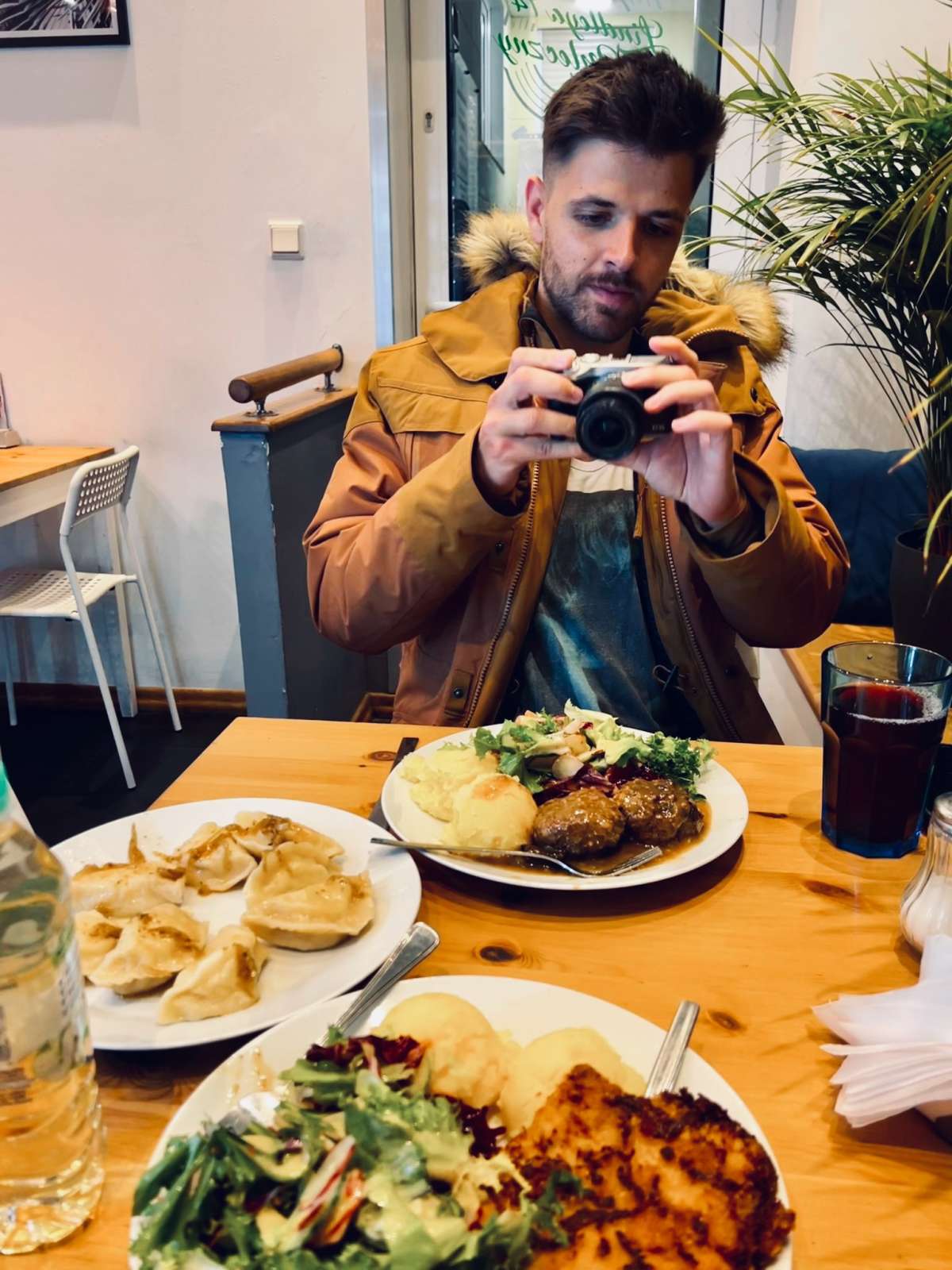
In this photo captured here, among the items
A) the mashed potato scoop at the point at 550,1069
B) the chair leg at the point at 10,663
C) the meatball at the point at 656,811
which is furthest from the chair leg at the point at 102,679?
Answer: the mashed potato scoop at the point at 550,1069

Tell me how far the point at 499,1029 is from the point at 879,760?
1.46ft

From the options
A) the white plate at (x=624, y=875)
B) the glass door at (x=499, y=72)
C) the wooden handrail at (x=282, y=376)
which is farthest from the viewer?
the glass door at (x=499, y=72)

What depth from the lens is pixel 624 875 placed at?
0.82 m

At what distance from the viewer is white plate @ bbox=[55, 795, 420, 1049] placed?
0.64m

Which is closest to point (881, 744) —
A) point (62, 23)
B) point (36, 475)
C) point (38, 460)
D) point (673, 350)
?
point (673, 350)

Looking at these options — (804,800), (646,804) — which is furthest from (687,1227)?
(804,800)

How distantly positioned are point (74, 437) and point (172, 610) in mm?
657

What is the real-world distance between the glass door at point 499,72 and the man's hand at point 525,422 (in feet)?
6.50

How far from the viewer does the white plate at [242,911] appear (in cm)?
64

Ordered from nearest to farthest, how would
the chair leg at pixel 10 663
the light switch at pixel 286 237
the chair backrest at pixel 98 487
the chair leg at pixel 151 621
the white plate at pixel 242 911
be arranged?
the white plate at pixel 242 911
the chair backrest at pixel 98 487
the light switch at pixel 286 237
the chair leg at pixel 151 621
the chair leg at pixel 10 663

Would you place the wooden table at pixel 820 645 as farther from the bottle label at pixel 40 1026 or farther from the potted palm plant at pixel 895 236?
the bottle label at pixel 40 1026

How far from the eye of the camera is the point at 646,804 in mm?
880

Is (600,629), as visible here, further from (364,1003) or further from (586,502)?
(364,1003)

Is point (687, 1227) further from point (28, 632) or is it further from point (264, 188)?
point (28, 632)
